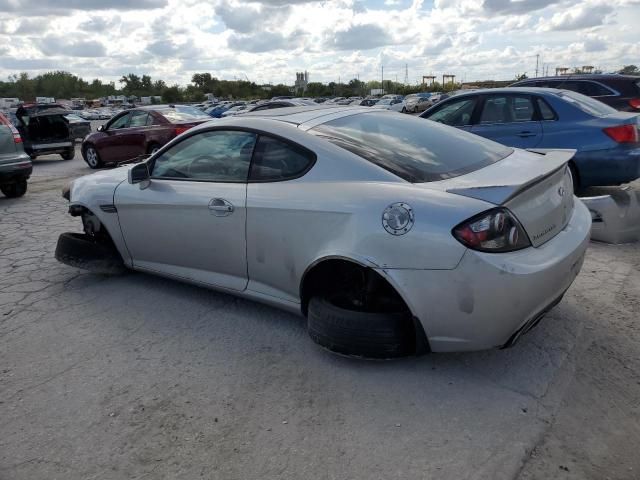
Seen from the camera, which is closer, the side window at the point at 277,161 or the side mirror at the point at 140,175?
the side window at the point at 277,161

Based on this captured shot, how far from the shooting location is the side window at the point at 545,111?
6531mm

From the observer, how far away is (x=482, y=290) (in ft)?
8.40

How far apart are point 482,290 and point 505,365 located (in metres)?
0.72

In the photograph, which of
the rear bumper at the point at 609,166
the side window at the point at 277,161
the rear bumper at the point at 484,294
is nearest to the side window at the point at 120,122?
the rear bumper at the point at 609,166

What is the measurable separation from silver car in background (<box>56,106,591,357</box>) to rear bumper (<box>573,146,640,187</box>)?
3.00 metres

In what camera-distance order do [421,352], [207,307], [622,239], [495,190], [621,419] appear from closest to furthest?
1. [621,419]
2. [495,190]
3. [421,352]
4. [207,307]
5. [622,239]

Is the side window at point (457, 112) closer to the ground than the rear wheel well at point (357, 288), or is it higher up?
higher up

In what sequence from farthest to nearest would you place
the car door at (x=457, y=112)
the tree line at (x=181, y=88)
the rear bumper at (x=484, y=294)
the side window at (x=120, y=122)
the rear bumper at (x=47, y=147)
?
the tree line at (x=181, y=88) < the rear bumper at (x=47, y=147) < the side window at (x=120, y=122) < the car door at (x=457, y=112) < the rear bumper at (x=484, y=294)

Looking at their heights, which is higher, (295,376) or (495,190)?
(495,190)

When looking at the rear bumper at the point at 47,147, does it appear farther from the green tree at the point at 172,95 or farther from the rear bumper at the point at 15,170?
the green tree at the point at 172,95

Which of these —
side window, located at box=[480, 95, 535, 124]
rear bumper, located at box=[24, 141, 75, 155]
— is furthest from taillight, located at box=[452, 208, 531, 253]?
rear bumper, located at box=[24, 141, 75, 155]

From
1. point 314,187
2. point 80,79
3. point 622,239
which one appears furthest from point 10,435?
point 80,79

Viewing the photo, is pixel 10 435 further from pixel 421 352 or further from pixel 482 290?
pixel 482 290

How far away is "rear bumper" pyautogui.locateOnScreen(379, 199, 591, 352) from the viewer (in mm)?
2553
